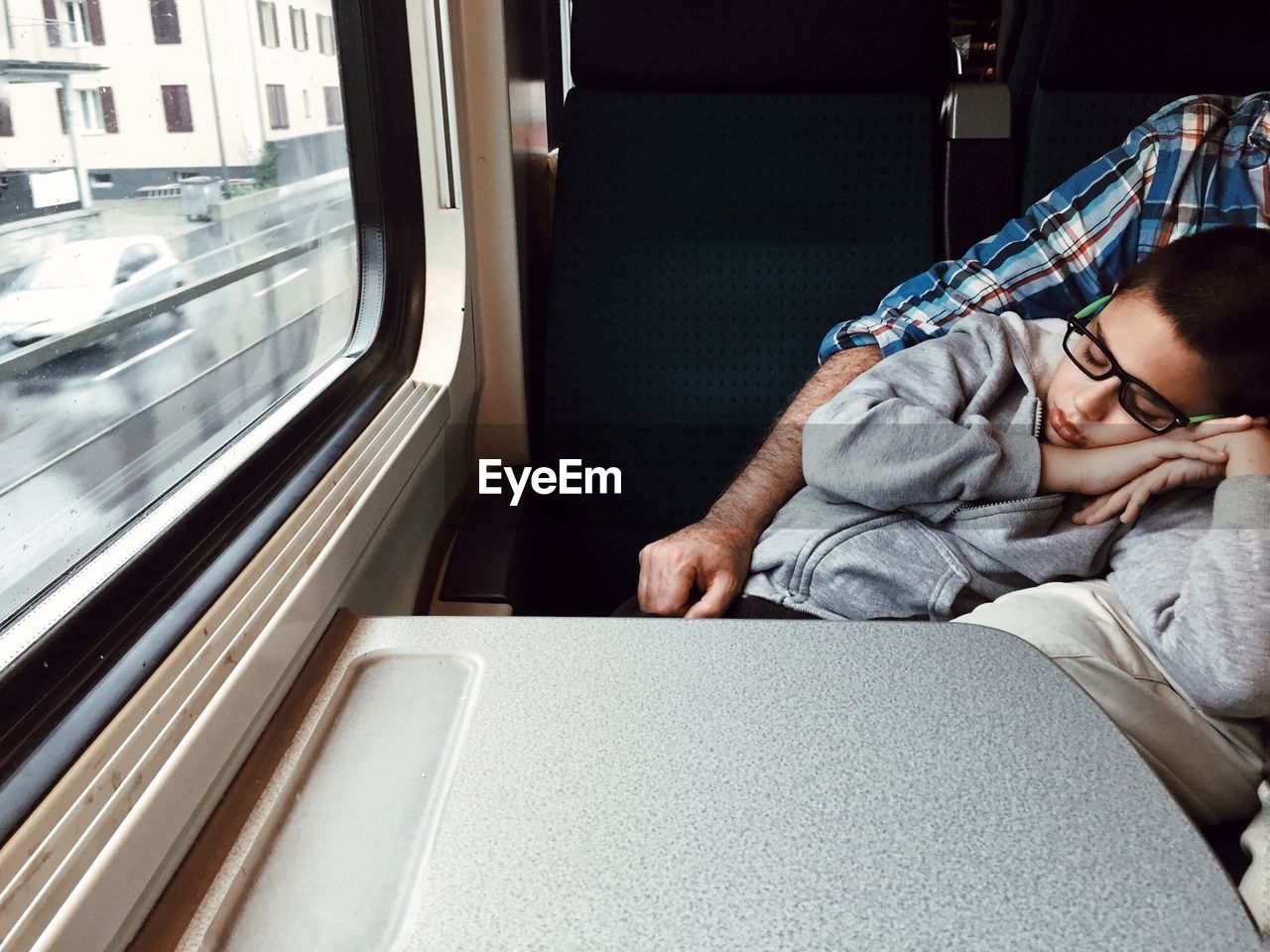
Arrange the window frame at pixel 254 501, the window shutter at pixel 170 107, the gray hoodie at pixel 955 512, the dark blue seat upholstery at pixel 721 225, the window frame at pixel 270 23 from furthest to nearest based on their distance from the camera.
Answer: the dark blue seat upholstery at pixel 721 225 < the window frame at pixel 270 23 < the gray hoodie at pixel 955 512 < the window shutter at pixel 170 107 < the window frame at pixel 254 501

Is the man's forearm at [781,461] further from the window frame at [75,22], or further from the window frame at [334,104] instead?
the window frame at [75,22]

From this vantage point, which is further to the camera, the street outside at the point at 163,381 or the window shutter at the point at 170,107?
the window shutter at the point at 170,107

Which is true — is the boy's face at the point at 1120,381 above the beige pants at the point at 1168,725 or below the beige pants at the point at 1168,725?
above

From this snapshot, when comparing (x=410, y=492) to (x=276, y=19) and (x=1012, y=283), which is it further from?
(x=1012, y=283)

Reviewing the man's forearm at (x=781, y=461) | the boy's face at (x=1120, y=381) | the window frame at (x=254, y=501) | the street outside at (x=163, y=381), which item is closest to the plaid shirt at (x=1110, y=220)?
the man's forearm at (x=781, y=461)

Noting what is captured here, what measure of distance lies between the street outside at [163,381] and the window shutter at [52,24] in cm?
16

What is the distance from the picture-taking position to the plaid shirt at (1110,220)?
153cm

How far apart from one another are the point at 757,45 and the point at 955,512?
90 cm

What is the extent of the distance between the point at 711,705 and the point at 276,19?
1129 millimetres

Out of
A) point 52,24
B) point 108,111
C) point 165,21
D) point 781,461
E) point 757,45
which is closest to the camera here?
point 52,24

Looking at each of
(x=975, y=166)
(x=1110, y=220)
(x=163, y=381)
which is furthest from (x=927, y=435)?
(x=163, y=381)

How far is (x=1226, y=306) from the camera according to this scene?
1092 millimetres

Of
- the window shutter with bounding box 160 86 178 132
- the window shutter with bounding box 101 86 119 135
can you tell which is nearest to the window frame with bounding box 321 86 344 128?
the window shutter with bounding box 160 86 178 132

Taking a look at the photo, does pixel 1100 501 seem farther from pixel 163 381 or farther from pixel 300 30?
pixel 300 30
